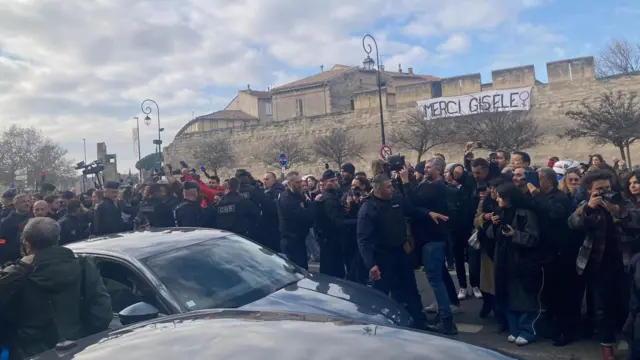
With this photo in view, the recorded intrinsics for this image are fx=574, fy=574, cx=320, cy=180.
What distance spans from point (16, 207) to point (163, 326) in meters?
7.39

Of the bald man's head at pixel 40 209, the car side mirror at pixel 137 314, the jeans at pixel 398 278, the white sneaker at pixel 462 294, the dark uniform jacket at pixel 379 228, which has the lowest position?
the white sneaker at pixel 462 294

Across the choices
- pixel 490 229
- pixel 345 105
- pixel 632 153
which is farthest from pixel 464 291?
pixel 345 105

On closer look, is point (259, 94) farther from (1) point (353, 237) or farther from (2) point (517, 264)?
(2) point (517, 264)

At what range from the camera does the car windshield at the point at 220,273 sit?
479 cm

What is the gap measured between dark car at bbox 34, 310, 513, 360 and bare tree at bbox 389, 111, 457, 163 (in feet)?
120

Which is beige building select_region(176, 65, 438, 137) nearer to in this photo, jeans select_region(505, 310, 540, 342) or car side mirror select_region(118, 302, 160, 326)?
jeans select_region(505, 310, 540, 342)

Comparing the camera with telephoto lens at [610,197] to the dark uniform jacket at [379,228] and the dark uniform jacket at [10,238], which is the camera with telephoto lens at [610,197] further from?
the dark uniform jacket at [10,238]

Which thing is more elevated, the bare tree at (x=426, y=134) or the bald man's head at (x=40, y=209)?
the bare tree at (x=426, y=134)

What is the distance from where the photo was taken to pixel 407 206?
6770 millimetres

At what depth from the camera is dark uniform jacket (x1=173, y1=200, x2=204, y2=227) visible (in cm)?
881

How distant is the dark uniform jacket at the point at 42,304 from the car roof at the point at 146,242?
0.64 metres

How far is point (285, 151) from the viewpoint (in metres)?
46.6

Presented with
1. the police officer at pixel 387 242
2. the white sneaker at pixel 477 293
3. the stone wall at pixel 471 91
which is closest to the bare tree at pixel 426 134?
the stone wall at pixel 471 91

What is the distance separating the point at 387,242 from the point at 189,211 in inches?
142
